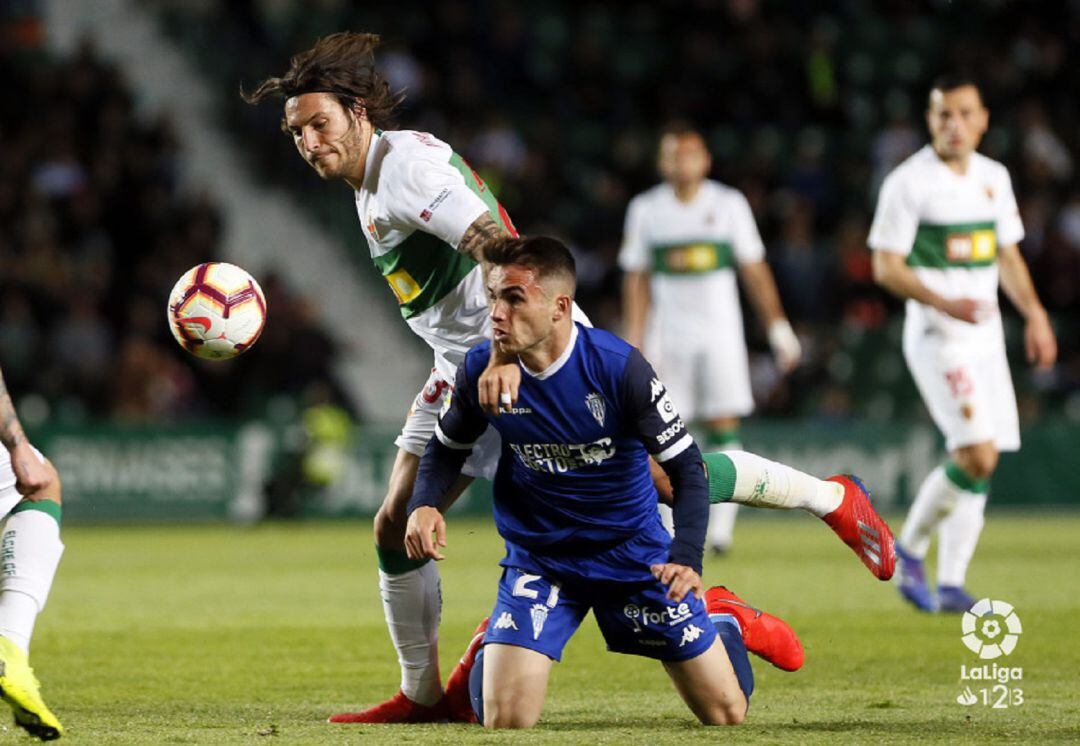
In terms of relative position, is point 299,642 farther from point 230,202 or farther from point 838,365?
point 230,202

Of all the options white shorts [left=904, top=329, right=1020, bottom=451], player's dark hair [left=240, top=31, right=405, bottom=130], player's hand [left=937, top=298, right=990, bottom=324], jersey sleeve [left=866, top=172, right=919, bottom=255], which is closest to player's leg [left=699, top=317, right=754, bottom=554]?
white shorts [left=904, top=329, right=1020, bottom=451]

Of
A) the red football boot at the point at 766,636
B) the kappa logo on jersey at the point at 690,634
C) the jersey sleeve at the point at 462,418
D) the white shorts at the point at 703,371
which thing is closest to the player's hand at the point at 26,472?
the jersey sleeve at the point at 462,418

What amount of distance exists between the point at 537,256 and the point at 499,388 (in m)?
0.41

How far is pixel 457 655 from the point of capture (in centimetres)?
752

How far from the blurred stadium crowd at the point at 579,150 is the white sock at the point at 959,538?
7911 mm

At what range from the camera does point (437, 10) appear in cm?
2139

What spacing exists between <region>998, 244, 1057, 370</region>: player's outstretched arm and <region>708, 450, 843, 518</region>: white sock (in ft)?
10.3

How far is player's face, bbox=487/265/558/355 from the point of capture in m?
5.25

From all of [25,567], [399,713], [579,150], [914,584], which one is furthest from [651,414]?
[579,150]

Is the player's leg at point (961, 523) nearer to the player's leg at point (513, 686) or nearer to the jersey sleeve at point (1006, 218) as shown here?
the jersey sleeve at point (1006, 218)

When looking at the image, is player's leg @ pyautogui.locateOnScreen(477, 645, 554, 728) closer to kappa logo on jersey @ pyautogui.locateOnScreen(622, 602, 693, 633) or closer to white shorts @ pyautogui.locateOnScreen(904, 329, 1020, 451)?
kappa logo on jersey @ pyautogui.locateOnScreen(622, 602, 693, 633)

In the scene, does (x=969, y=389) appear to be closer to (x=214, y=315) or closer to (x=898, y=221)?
(x=898, y=221)

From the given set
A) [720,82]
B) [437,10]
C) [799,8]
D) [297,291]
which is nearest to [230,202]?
[297,291]

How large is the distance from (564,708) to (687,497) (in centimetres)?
111
